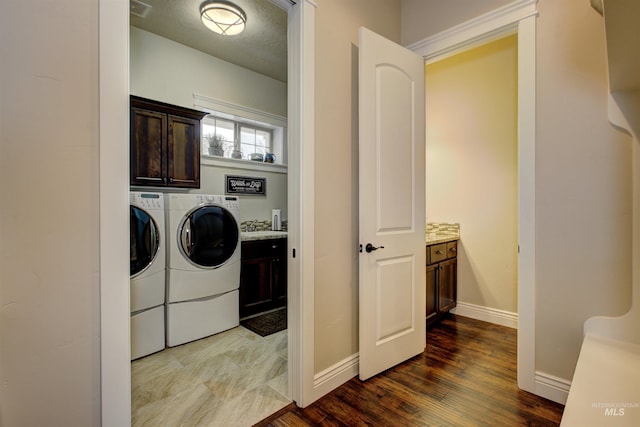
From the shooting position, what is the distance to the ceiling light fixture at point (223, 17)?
240 centimetres

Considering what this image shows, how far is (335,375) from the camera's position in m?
1.87

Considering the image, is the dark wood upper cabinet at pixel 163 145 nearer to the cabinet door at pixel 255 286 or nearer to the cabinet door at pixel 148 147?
the cabinet door at pixel 148 147

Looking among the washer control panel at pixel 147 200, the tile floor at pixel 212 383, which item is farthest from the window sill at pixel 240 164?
the tile floor at pixel 212 383

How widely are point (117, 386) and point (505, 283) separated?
3.16m

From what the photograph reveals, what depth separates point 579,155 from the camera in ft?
5.45

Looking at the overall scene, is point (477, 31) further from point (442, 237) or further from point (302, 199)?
point (442, 237)

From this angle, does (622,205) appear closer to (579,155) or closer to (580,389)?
(579,155)

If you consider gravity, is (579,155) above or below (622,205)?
above

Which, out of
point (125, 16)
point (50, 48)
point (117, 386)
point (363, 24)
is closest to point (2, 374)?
point (117, 386)

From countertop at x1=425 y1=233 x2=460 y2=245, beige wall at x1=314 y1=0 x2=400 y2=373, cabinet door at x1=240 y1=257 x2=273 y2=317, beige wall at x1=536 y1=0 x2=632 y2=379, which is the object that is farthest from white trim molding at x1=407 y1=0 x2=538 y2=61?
cabinet door at x1=240 y1=257 x2=273 y2=317

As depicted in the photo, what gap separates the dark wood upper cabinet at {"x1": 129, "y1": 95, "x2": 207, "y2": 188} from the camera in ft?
8.18

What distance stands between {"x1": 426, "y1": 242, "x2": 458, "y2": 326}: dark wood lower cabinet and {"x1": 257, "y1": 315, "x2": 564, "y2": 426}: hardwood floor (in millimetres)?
511

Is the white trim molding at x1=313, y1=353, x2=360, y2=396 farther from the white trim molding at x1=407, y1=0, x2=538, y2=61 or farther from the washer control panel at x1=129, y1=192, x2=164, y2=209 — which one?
the white trim molding at x1=407, y1=0, x2=538, y2=61

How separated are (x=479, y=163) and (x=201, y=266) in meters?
2.99
